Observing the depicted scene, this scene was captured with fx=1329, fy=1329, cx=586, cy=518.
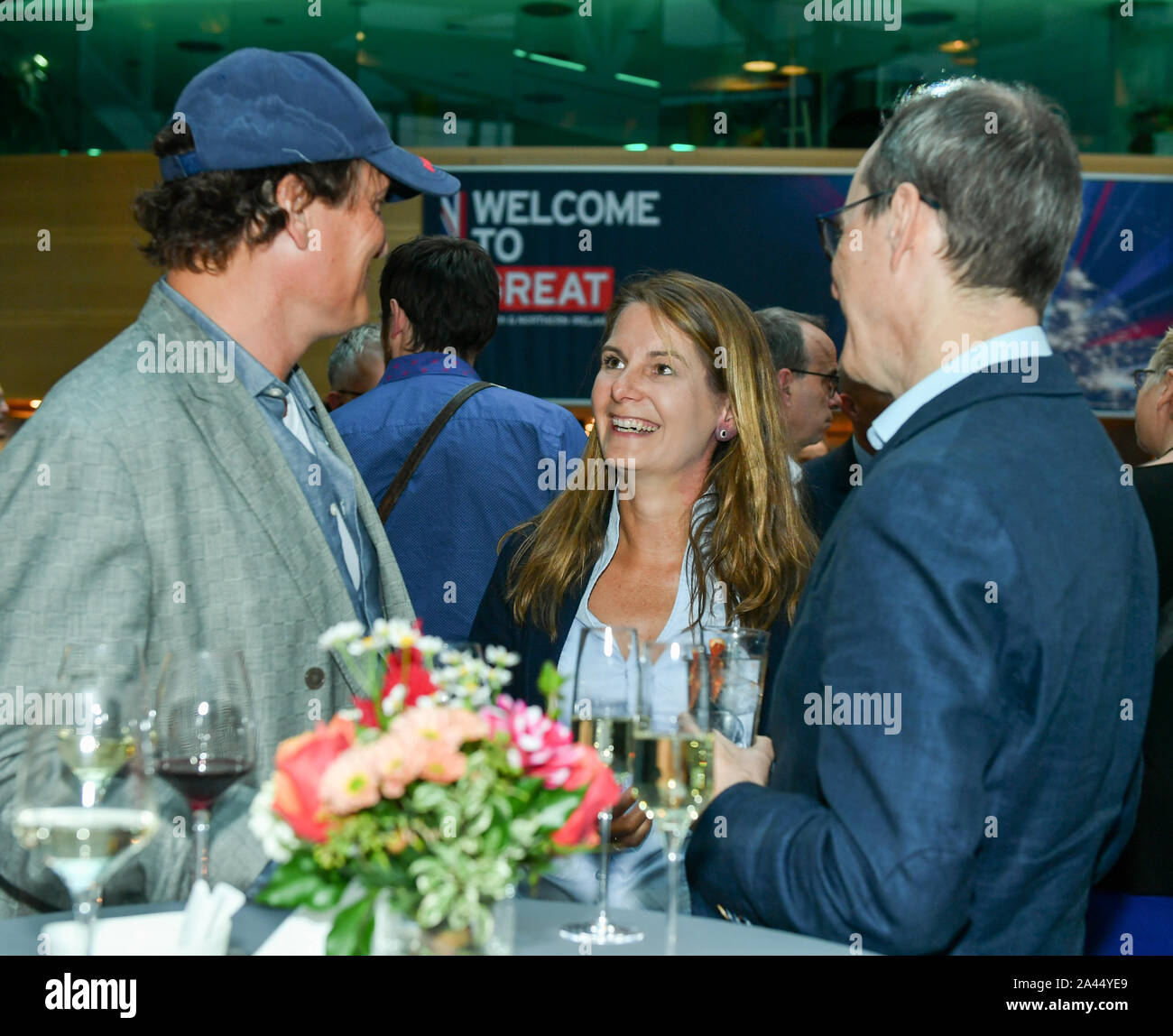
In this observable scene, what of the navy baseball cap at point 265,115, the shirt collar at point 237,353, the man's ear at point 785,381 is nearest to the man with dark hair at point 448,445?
the man's ear at point 785,381

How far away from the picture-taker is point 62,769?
A: 47.3 inches

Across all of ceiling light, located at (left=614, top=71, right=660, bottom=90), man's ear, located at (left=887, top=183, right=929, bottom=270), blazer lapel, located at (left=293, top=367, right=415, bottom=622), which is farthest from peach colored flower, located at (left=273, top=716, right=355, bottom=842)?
ceiling light, located at (left=614, top=71, right=660, bottom=90)

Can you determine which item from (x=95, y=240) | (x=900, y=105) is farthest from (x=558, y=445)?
(x=95, y=240)

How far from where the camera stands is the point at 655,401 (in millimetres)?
2777

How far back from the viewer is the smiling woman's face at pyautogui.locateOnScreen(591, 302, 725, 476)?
2.78 m

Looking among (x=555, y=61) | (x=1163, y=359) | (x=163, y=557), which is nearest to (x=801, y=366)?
(x=1163, y=359)

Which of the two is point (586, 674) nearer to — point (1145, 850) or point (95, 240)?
point (1145, 850)

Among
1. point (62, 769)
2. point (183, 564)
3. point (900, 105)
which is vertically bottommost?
point (62, 769)

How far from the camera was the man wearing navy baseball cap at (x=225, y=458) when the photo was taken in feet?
5.42

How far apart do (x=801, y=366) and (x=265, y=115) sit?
9.92 ft

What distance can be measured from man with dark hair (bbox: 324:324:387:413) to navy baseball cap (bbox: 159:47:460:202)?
3627mm

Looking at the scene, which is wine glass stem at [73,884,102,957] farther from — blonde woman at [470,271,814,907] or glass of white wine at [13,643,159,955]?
blonde woman at [470,271,814,907]

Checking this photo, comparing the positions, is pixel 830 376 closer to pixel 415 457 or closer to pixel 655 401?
pixel 415 457
